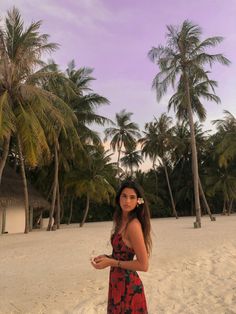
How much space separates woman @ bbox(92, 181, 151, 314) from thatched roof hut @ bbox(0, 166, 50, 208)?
17604mm

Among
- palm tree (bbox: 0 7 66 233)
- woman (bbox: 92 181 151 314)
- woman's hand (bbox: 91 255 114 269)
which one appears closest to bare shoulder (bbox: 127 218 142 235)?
woman (bbox: 92 181 151 314)

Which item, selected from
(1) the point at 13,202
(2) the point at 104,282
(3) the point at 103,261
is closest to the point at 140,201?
(3) the point at 103,261

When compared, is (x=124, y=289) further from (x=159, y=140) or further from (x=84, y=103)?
(x=159, y=140)

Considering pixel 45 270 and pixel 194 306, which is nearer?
pixel 194 306

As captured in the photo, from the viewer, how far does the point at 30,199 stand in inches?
862

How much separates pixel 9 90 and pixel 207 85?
1260 cm

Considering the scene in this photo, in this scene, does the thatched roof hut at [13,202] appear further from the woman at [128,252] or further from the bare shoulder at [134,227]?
the bare shoulder at [134,227]

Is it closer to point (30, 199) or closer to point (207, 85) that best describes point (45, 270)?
point (30, 199)

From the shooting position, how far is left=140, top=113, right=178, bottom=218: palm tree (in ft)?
125

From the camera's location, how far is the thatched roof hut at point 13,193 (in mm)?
19914

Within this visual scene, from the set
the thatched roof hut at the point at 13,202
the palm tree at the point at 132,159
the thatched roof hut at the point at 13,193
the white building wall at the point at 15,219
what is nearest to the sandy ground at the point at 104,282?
the thatched roof hut at the point at 13,193

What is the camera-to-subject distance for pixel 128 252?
8.55 ft

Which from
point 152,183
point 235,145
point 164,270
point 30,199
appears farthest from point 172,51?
point 152,183

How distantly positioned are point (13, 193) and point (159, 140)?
20.0m
